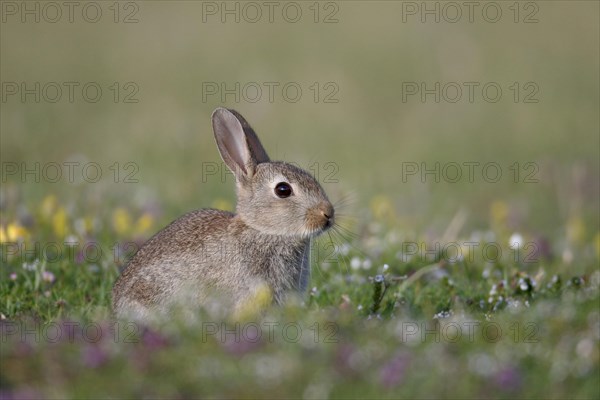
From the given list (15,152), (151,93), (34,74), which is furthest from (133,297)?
(34,74)

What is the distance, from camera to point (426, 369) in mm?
5590

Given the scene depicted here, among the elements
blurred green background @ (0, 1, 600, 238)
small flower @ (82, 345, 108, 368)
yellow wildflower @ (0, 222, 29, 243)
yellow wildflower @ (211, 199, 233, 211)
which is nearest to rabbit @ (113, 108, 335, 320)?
small flower @ (82, 345, 108, 368)

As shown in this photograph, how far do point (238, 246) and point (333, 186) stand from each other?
495 cm

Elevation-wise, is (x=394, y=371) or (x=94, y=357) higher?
(x=94, y=357)

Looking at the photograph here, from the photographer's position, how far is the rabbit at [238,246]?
7.50 m

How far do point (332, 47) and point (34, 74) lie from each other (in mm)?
5634

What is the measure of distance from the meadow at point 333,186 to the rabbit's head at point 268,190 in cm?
43

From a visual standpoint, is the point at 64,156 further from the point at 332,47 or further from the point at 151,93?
the point at 332,47

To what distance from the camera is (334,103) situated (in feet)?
59.3

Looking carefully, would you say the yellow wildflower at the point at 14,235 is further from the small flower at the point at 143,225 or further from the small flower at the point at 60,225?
the small flower at the point at 143,225

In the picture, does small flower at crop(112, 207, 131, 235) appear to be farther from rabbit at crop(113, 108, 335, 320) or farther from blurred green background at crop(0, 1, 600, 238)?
rabbit at crop(113, 108, 335, 320)

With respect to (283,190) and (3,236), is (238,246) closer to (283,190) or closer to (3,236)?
(283,190)

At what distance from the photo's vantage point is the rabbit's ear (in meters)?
8.30

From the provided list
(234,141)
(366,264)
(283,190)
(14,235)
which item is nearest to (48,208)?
(14,235)
